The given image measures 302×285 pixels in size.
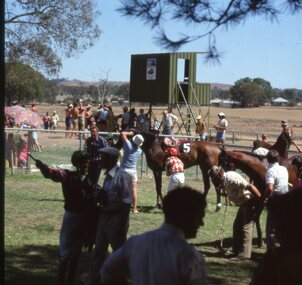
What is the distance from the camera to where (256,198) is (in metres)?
9.09

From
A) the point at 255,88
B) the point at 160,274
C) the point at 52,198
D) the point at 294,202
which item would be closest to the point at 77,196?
the point at 160,274

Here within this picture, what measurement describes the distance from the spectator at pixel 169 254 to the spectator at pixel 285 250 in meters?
0.41

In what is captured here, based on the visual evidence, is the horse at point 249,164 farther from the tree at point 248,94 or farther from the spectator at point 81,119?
the tree at point 248,94

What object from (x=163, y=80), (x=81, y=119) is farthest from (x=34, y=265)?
(x=81, y=119)

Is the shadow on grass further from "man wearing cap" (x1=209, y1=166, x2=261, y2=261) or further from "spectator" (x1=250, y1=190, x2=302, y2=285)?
"spectator" (x1=250, y1=190, x2=302, y2=285)

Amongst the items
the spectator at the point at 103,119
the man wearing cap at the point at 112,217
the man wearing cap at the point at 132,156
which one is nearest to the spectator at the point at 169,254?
the man wearing cap at the point at 112,217

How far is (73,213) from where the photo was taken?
670 cm

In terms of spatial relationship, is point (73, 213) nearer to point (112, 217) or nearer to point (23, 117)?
point (112, 217)

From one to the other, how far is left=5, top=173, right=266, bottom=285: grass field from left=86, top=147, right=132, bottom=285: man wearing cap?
47.5 inches

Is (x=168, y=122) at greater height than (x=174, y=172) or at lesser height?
greater

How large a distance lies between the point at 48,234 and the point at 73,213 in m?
3.80

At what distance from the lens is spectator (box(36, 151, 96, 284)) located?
21.9 feet

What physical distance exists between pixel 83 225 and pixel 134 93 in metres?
22.8

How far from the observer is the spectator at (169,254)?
11.8ft
